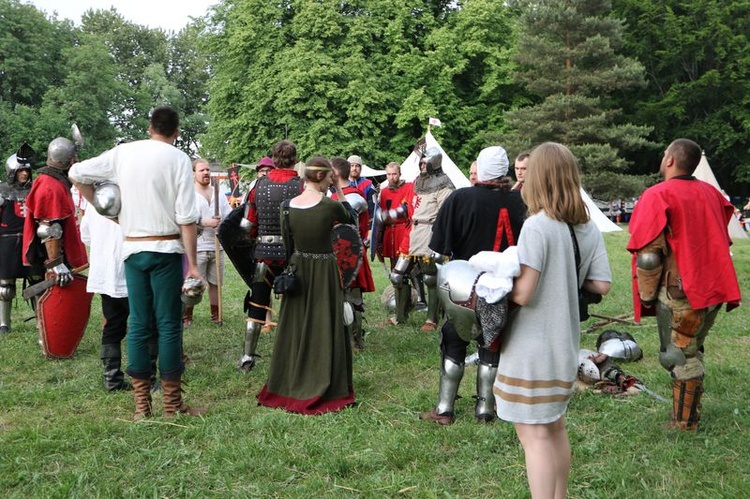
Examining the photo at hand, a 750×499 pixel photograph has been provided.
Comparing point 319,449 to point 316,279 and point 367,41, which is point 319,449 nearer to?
point 316,279

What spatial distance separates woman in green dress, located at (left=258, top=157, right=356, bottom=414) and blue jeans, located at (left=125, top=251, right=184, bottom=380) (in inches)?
31.0

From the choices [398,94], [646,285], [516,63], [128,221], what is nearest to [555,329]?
[646,285]

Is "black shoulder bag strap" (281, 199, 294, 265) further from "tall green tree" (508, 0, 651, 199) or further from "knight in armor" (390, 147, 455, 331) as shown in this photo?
"tall green tree" (508, 0, 651, 199)

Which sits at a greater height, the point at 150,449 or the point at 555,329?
the point at 555,329

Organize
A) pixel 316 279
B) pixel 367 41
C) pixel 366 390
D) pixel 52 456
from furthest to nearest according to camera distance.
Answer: pixel 367 41 → pixel 366 390 → pixel 316 279 → pixel 52 456

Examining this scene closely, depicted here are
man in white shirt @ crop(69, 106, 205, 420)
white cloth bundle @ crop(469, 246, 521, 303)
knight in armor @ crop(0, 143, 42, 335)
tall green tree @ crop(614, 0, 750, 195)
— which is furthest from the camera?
tall green tree @ crop(614, 0, 750, 195)

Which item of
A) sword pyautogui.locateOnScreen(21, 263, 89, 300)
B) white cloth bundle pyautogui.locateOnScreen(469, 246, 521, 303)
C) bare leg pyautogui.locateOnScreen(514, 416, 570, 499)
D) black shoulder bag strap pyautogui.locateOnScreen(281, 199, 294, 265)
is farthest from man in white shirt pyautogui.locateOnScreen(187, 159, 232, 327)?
bare leg pyautogui.locateOnScreen(514, 416, 570, 499)

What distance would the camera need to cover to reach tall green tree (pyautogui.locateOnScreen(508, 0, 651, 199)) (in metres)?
27.1

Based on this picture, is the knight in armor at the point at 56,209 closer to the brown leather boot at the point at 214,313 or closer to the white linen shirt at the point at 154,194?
the white linen shirt at the point at 154,194

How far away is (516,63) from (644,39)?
6537 mm

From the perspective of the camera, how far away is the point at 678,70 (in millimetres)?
31344

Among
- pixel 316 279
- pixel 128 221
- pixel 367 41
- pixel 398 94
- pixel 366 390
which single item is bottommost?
pixel 366 390

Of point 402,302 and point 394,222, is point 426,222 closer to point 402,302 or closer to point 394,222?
point 394,222

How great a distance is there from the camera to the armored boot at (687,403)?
407cm
